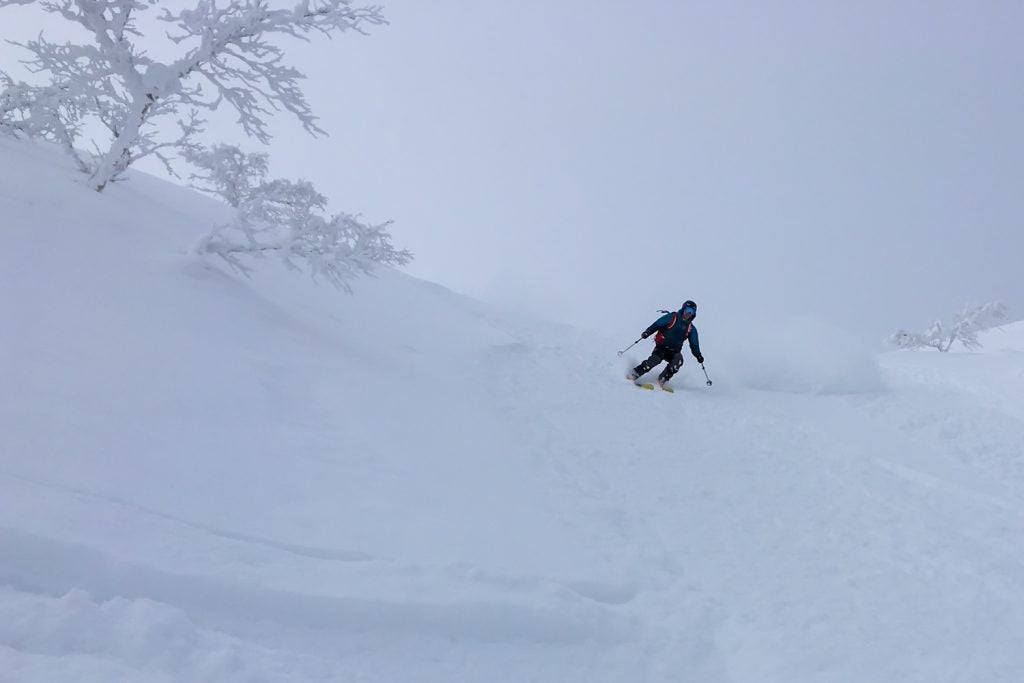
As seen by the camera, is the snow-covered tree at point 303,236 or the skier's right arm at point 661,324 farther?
the skier's right arm at point 661,324

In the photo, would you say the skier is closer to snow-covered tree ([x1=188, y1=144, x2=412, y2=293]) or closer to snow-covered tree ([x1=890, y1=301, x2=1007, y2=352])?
snow-covered tree ([x1=188, y1=144, x2=412, y2=293])

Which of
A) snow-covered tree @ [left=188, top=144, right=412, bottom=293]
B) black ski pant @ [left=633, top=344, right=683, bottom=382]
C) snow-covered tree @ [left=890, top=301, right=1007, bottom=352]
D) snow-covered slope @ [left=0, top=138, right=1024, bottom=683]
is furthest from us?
snow-covered tree @ [left=890, top=301, right=1007, bottom=352]

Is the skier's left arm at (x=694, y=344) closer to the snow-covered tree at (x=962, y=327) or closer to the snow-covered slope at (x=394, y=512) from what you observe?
the snow-covered slope at (x=394, y=512)

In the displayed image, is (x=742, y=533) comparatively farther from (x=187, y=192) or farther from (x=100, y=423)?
(x=187, y=192)

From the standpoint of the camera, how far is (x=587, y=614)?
14.7ft

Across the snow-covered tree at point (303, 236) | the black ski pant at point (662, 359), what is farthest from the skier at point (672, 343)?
the snow-covered tree at point (303, 236)

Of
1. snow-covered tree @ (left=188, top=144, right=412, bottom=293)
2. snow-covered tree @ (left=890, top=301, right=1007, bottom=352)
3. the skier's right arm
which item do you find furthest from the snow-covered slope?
snow-covered tree @ (left=890, top=301, right=1007, bottom=352)

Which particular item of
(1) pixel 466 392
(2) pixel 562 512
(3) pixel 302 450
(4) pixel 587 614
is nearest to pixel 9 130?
(1) pixel 466 392

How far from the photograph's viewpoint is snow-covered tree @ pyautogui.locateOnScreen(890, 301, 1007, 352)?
919 inches

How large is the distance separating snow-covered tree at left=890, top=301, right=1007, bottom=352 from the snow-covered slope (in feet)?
52.6

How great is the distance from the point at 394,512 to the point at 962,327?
25387 mm

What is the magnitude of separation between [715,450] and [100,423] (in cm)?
700

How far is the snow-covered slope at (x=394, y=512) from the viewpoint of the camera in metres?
3.50

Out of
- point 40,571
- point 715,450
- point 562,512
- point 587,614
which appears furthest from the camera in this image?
point 715,450
